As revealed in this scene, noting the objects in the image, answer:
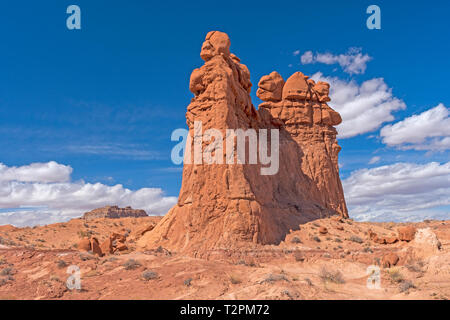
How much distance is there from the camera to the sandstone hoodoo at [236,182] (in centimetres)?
1861

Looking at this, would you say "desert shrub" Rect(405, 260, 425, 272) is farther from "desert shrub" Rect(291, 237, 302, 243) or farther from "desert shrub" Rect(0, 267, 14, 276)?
"desert shrub" Rect(0, 267, 14, 276)

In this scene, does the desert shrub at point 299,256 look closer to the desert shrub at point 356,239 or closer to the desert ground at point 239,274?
the desert ground at point 239,274

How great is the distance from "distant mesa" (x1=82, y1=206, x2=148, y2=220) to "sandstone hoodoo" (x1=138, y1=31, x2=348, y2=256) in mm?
42401

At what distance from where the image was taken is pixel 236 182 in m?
19.2

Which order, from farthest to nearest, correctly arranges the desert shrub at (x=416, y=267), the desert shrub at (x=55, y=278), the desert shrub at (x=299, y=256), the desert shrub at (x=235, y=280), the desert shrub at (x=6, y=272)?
the desert shrub at (x=299, y=256)
the desert shrub at (x=416, y=267)
the desert shrub at (x=6, y=272)
the desert shrub at (x=55, y=278)
the desert shrub at (x=235, y=280)

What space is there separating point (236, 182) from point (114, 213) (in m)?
51.4

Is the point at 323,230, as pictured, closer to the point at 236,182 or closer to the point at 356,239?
the point at 356,239

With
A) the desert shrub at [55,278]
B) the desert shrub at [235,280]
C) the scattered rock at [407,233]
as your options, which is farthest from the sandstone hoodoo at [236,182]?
the desert shrub at [55,278]

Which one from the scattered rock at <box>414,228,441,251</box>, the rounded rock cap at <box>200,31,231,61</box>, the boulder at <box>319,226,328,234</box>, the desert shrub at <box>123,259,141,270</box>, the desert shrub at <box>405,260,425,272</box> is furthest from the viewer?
the boulder at <box>319,226,328,234</box>

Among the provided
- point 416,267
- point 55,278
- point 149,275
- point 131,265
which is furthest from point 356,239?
point 55,278

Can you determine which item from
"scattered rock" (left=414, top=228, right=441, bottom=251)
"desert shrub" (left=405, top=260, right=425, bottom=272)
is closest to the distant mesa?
"scattered rock" (left=414, top=228, right=441, bottom=251)

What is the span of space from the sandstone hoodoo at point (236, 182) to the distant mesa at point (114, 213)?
42401 millimetres

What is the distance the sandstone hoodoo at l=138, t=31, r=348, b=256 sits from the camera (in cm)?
1861
